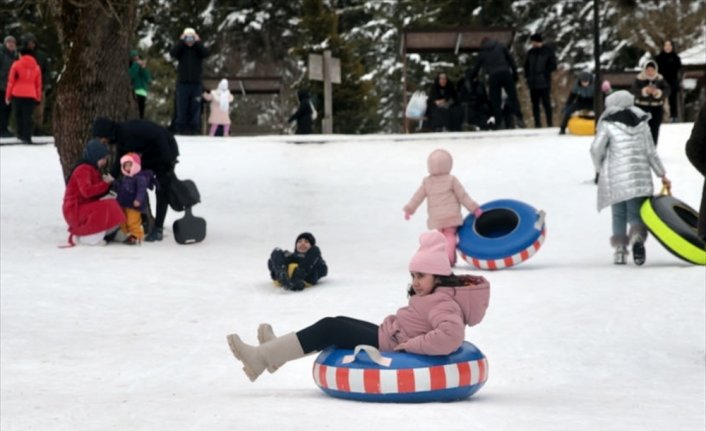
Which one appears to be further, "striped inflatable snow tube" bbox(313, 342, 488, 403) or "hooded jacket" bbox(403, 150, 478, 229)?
"hooded jacket" bbox(403, 150, 478, 229)

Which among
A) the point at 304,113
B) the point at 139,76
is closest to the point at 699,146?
the point at 139,76

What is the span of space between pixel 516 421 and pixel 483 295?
0.84 m

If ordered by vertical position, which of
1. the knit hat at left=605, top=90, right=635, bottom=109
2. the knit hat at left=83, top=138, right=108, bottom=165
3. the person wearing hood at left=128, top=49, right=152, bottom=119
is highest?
the person wearing hood at left=128, top=49, right=152, bottom=119

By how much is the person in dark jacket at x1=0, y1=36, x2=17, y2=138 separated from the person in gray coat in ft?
42.1

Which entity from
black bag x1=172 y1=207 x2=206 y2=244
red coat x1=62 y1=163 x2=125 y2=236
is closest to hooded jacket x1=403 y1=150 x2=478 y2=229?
black bag x1=172 y1=207 x2=206 y2=244

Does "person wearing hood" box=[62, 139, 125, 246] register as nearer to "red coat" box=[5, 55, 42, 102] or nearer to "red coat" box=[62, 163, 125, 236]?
"red coat" box=[62, 163, 125, 236]

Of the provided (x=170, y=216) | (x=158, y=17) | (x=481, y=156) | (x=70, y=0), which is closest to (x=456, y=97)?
(x=481, y=156)

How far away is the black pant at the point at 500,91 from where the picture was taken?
24328mm

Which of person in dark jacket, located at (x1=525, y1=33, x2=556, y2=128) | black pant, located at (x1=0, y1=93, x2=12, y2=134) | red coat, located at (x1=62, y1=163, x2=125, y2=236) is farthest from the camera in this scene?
person in dark jacket, located at (x1=525, y1=33, x2=556, y2=128)

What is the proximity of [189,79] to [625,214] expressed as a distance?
12.1 metres

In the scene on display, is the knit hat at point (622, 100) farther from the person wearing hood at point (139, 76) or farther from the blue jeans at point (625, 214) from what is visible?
the person wearing hood at point (139, 76)

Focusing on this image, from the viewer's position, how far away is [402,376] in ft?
21.5

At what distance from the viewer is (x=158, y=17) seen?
40750 millimetres

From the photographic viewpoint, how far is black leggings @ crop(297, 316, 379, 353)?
22.5 ft
